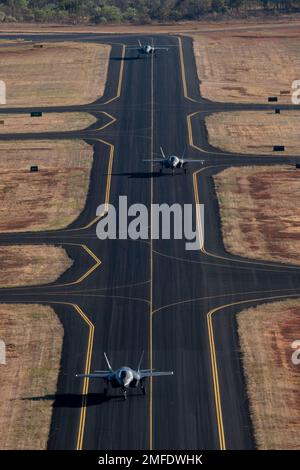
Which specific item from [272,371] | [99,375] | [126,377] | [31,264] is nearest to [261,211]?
[31,264]

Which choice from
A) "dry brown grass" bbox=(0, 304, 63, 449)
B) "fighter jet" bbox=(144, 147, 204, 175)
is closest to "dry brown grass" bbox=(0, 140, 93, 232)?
"fighter jet" bbox=(144, 147, 204, 175)

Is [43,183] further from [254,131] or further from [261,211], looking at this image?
[254,131]

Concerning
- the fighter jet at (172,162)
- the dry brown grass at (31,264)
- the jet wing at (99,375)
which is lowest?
the jet wing at (99,375)

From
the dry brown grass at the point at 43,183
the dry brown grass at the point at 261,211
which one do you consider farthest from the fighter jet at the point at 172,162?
the dry brown grass at the point at 43,183

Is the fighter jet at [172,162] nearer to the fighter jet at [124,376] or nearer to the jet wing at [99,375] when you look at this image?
the fighter jet at [124,376]

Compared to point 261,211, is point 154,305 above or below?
below

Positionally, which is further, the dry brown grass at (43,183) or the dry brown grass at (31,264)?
the dry brown grass at (43,183)
